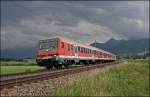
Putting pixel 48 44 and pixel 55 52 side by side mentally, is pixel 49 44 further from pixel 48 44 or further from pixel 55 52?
pixel 55 52

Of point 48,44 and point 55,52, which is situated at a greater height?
point 48,44

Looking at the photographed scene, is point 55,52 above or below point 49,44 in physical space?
below

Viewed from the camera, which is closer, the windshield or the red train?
the red train

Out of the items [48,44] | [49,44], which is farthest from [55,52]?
[48,44]

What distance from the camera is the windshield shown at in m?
28.3

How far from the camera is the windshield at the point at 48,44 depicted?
2828 cm

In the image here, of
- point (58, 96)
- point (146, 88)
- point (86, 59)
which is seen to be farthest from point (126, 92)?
point (86, 59)

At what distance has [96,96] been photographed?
12094 mm

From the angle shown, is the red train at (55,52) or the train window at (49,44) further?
the train window at (49,44)

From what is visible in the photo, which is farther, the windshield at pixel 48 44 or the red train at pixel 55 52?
the windshield at pixel 48 44

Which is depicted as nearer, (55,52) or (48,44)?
(55,52)

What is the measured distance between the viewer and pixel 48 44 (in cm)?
2891

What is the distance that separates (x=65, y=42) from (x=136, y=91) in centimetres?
1382

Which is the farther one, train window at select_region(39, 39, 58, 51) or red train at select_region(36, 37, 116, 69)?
train window at select_region(39, 39, 58, 51)
